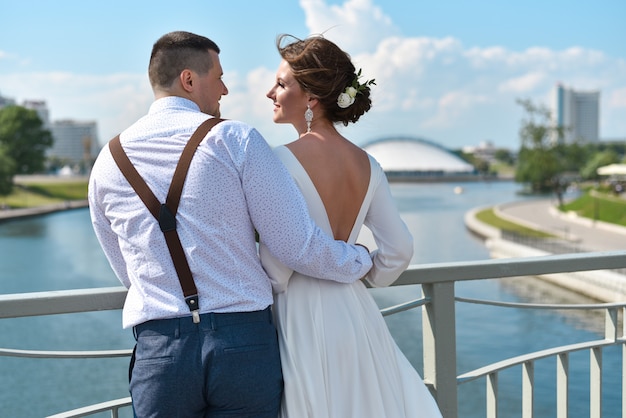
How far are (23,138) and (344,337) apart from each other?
8882cm

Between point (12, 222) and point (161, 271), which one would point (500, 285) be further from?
point (12, 222)

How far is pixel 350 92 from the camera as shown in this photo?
1813mm

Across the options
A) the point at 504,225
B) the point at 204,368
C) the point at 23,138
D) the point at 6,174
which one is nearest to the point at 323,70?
the point at 204,368

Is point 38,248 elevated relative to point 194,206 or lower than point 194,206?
lower

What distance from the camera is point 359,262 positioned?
1.75 meters

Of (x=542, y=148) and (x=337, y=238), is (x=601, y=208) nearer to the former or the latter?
(x=542, y=148)

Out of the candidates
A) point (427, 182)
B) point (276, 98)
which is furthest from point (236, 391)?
point (427, 182)

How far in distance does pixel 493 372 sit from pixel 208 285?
1.34 meters

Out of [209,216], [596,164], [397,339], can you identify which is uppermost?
[209,216]

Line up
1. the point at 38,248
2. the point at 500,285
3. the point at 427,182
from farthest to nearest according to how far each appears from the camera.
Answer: the point at 427,182, the point at 38,248, the point at 500,285

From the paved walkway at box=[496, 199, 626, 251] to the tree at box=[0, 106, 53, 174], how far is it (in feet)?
177

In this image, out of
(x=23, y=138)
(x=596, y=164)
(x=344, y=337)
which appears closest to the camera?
(x=344, y=337)

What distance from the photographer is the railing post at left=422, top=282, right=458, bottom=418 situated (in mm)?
2361

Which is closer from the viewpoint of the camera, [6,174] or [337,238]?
[337,238]
